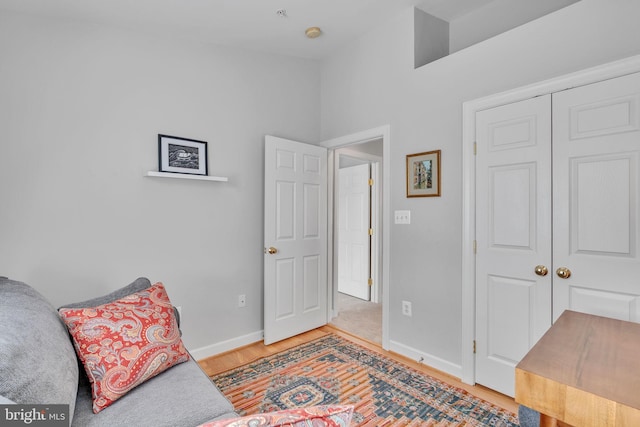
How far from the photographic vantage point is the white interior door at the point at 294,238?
295cm

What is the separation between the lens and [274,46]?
116 inches

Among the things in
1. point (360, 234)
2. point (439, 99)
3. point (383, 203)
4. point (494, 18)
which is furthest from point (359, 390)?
point (494, 18)

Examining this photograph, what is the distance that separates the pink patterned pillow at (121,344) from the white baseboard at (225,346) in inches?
51.2

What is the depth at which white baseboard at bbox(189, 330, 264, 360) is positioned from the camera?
8.75 ft

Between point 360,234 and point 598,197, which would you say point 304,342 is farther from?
point 598,197

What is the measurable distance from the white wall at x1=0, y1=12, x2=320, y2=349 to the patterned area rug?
0.65m

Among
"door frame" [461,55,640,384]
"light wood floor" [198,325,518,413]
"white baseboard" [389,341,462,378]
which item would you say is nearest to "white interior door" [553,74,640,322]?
"door frame" [461,55,640,384]

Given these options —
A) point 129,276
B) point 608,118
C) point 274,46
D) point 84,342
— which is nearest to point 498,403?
point 608,118

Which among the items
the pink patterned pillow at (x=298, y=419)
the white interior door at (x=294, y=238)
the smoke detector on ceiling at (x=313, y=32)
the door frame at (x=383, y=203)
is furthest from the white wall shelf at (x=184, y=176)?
the pink patterned pillow at (x=298, y=419)

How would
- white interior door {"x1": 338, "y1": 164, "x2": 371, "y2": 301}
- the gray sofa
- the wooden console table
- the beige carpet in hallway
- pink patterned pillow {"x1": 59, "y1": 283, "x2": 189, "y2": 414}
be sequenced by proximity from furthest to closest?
white interior door {"x1": 338, "y1": 164, "x2": 371, "y2": 301} < the beige carpet in hallway < pink patterned pillow {"x1": 59, "y1": 283, "x2": 189, "y2": 414} < the gray sofa < the wooden console table

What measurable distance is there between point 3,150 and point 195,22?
154 centimetres

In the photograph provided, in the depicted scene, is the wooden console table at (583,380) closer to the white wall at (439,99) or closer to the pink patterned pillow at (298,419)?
the pink patterned pillow at (298,419)

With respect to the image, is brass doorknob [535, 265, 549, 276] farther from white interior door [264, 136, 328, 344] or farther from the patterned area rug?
white interior door [264, 136, 328, 344]

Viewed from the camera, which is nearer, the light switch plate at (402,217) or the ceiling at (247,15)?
the ceiling at (247,15)
